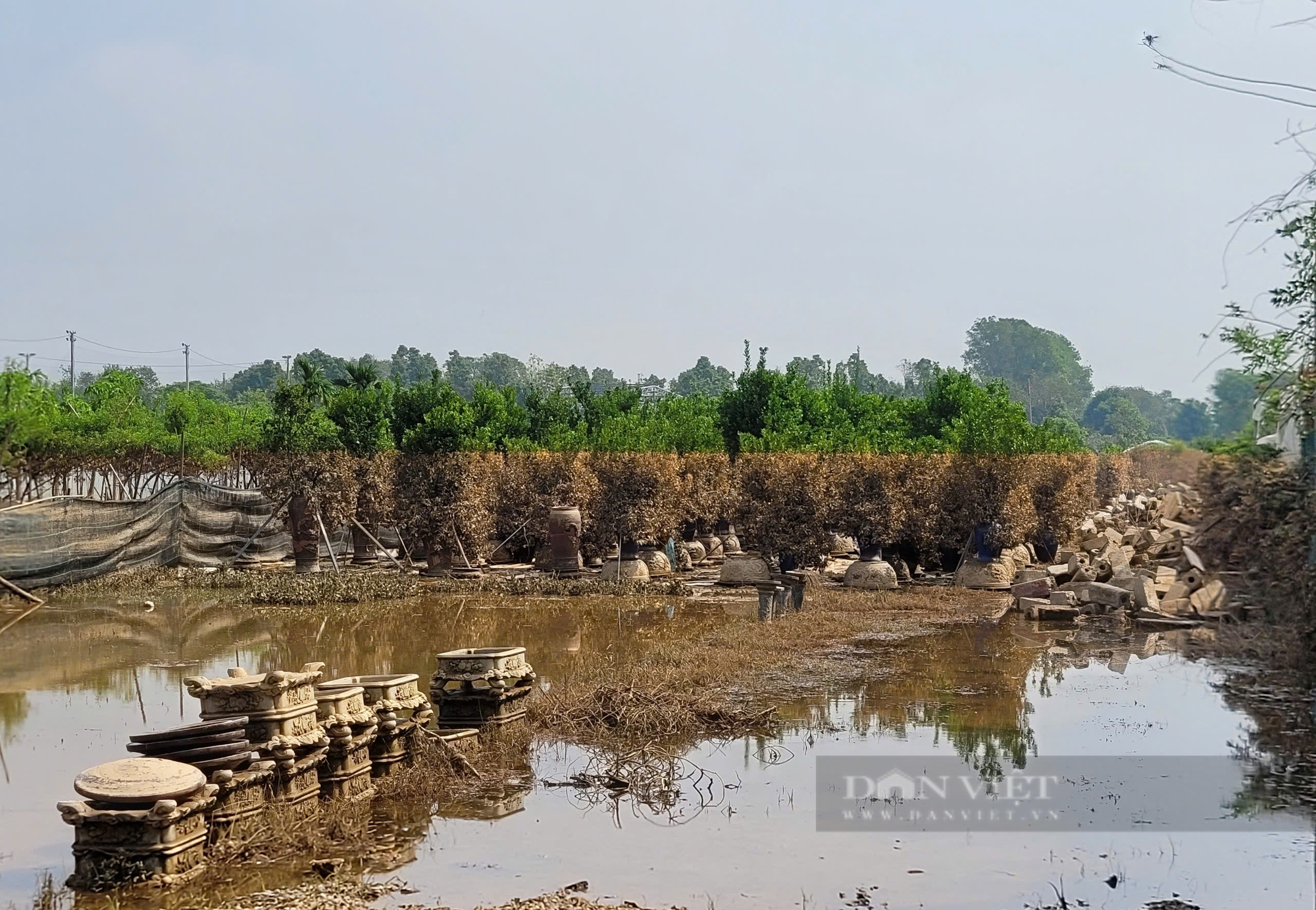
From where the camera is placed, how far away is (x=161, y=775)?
7.05 m

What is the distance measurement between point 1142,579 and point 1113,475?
19.6 meters


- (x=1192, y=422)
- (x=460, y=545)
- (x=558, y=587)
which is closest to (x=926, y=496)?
(x=558, y=587)

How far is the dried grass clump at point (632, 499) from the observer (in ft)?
84.9

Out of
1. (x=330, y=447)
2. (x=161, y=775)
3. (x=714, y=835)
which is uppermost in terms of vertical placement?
(x=330, y=447)

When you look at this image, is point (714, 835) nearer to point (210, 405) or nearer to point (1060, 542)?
point (1060, 542)

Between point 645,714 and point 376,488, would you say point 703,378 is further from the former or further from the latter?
point 645,714

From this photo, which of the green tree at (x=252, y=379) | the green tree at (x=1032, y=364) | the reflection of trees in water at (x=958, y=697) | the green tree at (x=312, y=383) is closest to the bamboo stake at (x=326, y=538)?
the green tree at (x=312, y=383)

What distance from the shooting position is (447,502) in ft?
86.3

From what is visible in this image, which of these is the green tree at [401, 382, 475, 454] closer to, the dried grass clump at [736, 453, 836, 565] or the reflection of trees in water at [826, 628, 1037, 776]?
the dried grass clump at [736, 453, 836, 565]

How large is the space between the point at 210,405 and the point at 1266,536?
36497mm

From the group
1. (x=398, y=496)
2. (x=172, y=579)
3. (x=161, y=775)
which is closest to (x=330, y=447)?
(x=398, y=496)

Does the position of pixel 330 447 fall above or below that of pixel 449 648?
above

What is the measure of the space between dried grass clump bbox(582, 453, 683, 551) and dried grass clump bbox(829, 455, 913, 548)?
3.95 m

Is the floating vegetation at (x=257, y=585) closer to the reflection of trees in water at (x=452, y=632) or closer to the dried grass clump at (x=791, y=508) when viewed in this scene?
the reflection of trees in water at (x=452, y=632)
